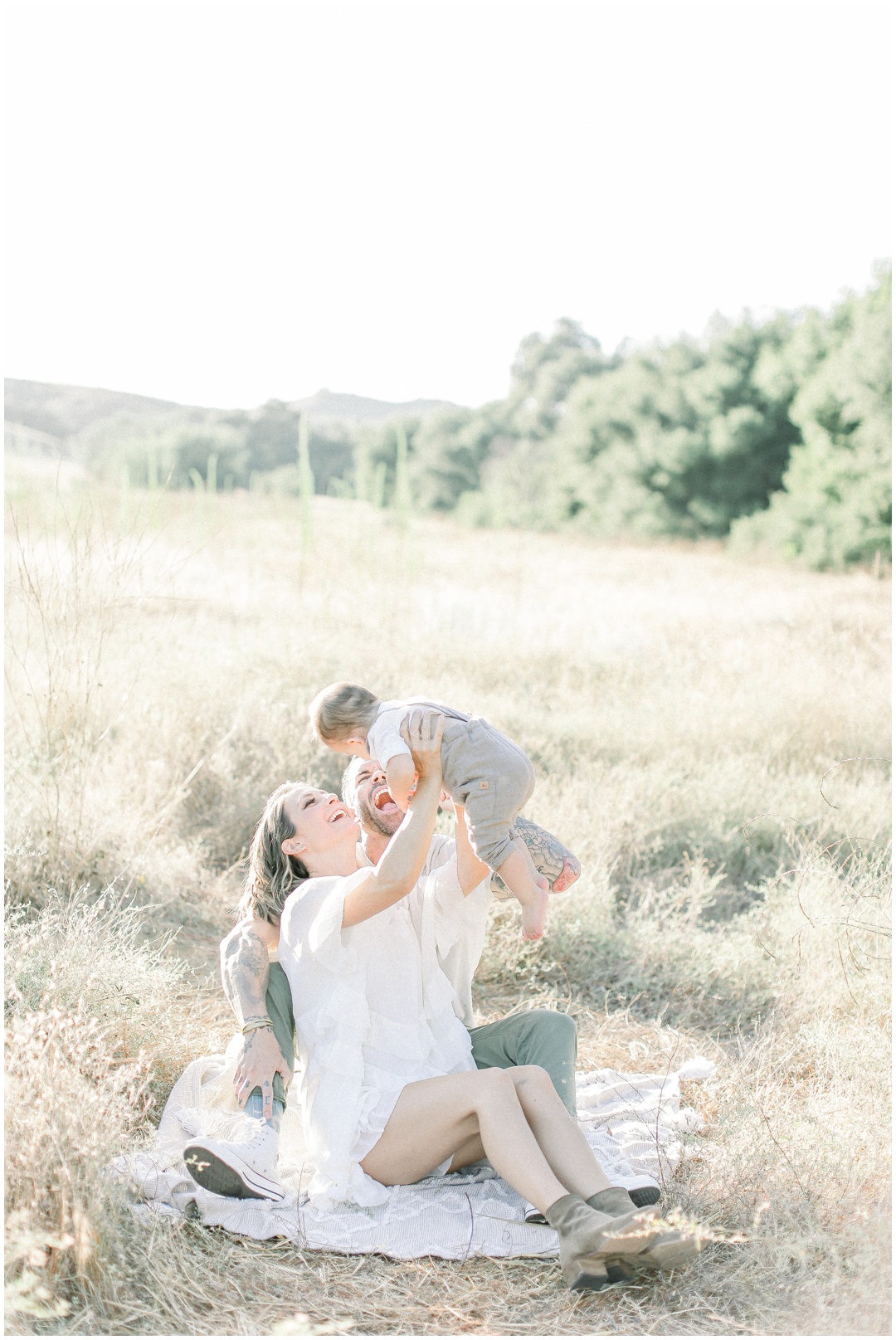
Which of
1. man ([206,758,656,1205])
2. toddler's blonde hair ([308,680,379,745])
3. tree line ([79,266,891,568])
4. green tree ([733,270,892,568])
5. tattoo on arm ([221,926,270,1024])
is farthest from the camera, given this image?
tree line ([79,266,891,568])

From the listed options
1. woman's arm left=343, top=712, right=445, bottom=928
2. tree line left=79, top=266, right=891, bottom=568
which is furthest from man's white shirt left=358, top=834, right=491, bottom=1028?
tree line left=79, top=266, right=891, bottom=568

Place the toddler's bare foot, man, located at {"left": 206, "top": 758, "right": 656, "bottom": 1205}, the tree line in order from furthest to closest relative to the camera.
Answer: the tree line
the toddler's bare foot
man, located at {"left": 206, "top": 758, "right": 656, "bottom": 1205}

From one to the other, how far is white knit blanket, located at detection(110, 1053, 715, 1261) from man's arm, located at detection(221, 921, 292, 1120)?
0.09 m

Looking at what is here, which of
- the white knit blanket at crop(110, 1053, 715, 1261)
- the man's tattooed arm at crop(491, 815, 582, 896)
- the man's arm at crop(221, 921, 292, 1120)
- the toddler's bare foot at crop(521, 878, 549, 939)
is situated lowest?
the white knit blanket at crop(110, 1053, 715, 1261)

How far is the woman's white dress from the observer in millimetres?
2461

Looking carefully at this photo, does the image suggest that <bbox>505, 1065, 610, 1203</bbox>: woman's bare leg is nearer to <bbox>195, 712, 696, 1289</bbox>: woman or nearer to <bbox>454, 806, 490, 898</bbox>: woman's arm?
<bbox>195, 712, 696, 1289</bbox>: woman

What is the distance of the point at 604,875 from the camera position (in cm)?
449

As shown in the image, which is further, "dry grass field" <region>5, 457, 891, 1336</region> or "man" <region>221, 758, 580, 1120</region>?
"man" <region>221, 758, 580, 1120</region>

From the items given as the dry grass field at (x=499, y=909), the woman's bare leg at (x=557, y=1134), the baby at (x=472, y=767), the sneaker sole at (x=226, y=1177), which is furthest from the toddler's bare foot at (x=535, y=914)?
the sneaker sole at (x=226, y=1177)

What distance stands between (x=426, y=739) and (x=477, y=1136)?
97 centimetres

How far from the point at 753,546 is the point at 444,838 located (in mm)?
19890

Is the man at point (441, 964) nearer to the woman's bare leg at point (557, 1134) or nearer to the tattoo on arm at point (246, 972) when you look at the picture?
the tattoo on arm at point (246, 972)

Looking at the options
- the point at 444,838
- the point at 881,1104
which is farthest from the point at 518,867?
the point at 881,1104

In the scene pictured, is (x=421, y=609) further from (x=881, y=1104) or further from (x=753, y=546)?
(x=753, y=546)
